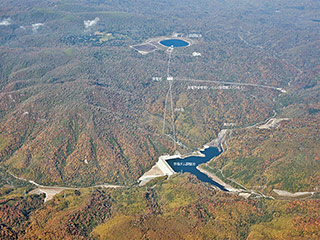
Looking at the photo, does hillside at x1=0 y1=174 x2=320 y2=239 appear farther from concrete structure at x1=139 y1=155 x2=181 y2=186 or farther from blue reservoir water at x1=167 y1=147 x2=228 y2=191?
blue reservoir water at x1=167 y1=147 x2=228 y2=191

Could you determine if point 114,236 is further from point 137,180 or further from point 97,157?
point 97,157

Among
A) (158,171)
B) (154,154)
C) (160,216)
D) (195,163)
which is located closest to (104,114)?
(154,154)

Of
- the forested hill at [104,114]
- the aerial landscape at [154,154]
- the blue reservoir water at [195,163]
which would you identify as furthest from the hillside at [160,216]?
the forested hill at [104,114]

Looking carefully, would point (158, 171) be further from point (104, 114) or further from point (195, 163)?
point (104, 114)

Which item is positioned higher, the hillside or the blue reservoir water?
the hillside

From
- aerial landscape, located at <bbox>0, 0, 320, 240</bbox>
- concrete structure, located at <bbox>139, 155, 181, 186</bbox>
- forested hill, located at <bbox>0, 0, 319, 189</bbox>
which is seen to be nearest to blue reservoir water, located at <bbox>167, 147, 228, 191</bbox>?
aerial landscape, located at <bbox>0, 0, 320, 240</bbox>

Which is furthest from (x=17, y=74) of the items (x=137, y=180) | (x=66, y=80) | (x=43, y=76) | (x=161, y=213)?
(x=161, y=213)

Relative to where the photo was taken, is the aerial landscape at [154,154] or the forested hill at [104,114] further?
the forested hill at [104,114]

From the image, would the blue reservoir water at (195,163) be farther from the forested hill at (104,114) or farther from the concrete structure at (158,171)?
the forested hill at (104,114)
